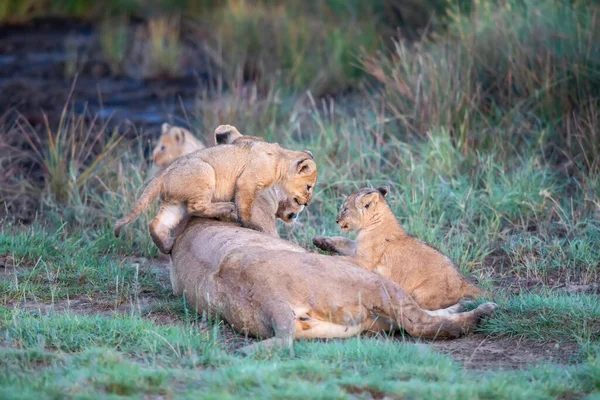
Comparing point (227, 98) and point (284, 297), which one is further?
point (227, 98)

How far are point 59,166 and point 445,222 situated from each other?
12.4 feet

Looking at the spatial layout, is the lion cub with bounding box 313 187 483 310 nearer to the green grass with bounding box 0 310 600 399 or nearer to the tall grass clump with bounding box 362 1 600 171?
the green grass with bounding box 0 310 600 399

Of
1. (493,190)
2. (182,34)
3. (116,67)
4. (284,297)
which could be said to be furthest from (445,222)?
(182,34)

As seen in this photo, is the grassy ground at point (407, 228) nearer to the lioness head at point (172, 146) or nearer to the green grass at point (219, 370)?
the green grass at point (219, 370)

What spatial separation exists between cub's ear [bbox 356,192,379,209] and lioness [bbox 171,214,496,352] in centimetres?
102

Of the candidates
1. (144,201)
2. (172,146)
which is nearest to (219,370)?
(144,201)

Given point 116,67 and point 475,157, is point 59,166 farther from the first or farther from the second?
point 116,67

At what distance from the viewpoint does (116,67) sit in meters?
16.3

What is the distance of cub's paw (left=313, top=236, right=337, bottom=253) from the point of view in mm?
7000

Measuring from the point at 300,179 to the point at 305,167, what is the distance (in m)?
0.10

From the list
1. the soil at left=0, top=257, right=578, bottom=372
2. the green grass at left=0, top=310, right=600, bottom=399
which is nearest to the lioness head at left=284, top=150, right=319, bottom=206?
the soil at left=0, top=257, right=578, bottom=372

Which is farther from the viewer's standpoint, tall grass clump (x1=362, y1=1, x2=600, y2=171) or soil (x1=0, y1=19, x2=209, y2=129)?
soil (x1=0, y1=19, x2=209, y2=129)

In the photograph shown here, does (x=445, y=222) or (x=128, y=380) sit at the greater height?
(x=128, y=380)

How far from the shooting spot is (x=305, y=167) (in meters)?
7.43
